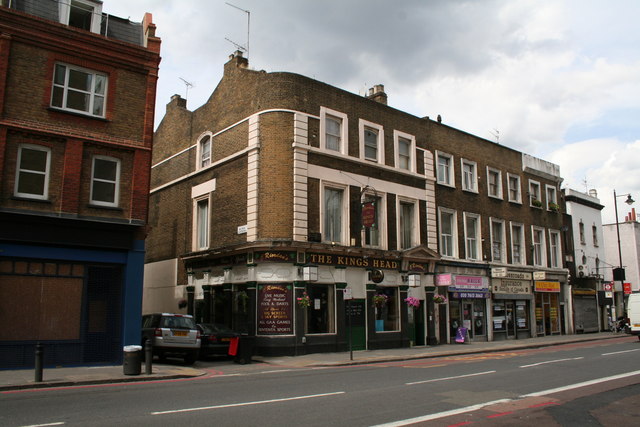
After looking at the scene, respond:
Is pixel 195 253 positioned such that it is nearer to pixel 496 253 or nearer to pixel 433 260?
pixel 433 260

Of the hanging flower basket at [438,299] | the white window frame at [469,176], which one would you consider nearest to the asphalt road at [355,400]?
the hanging flower basket at [438,299]

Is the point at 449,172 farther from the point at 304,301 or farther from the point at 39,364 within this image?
the point at 39,364

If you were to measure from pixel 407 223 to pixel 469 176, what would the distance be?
656cm

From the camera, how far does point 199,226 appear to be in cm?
2656

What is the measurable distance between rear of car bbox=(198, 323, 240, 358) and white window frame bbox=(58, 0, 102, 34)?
11.0 metres

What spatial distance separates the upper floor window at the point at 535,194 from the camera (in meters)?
35.6

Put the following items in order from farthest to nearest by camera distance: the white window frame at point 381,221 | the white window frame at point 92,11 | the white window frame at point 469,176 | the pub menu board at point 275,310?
the white window frame at point 469,176
the white window frame at point 381,221
the pub menu board at point 275,310
the white window frame at point 92,11

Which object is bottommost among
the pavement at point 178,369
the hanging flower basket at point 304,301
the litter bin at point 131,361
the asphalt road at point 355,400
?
the pavement at point 178,369

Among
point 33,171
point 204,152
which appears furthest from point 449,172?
point 33,171

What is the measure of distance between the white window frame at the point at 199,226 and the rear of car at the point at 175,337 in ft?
24.2

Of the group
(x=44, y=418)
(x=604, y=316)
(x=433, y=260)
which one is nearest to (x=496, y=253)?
(x=433, y=260)

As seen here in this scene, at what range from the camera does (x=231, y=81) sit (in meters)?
25.5

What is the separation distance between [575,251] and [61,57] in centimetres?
3506

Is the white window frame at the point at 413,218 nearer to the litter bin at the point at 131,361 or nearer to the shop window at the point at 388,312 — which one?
the shop window at the point at 388,312
